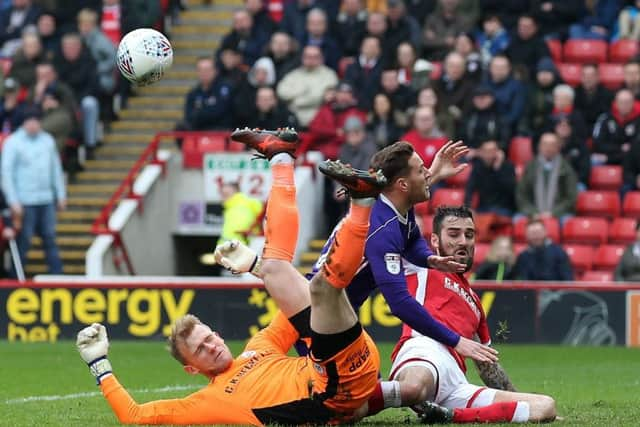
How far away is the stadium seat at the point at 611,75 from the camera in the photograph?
20500 millimetres

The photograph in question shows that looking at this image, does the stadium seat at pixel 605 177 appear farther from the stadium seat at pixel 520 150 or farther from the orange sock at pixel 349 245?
the orange sock at pixel 349 245

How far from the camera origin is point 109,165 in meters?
22.5

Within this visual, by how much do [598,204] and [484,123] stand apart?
182cm

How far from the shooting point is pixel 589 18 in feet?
69.5

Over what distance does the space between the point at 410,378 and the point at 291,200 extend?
132 cm

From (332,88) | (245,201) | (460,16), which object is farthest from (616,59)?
(245,201)

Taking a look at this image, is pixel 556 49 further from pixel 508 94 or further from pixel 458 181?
pixel 458 181

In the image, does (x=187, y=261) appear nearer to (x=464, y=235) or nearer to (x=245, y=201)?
(x=245, y=201)

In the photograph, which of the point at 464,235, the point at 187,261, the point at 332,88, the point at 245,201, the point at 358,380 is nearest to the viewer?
the point at 358,380

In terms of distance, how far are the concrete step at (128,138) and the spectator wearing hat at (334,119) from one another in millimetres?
3661

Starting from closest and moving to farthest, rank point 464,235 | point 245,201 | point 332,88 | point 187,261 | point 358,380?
point 358,380 → point 464,235 → point 245,201 → point 332,88 → point 187,261

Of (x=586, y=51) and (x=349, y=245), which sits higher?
(x=586, y=51)

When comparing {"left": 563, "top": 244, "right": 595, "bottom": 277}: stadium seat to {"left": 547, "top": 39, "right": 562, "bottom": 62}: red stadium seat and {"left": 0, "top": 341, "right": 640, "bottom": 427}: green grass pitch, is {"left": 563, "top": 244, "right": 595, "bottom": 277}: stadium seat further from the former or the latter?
{"left": 547, "top": 39, "right": 562, "bottom": 62}: red stadium seat

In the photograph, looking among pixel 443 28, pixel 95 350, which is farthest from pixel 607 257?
pixel 95 350
